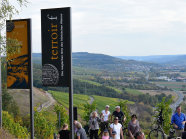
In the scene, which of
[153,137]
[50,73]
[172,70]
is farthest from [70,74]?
[172,70]

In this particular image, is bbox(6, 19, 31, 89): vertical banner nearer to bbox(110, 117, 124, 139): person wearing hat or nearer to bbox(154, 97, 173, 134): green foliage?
bbox(110, 117, 124, 139): person wearing hat

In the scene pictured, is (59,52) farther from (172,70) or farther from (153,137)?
(172,70)

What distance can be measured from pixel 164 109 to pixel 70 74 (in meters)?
5.73

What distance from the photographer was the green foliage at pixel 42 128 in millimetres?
14297

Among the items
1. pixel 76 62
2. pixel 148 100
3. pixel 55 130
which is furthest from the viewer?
pixel 76 62

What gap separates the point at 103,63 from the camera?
102 meters

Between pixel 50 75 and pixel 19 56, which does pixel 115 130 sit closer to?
pixel 50 75

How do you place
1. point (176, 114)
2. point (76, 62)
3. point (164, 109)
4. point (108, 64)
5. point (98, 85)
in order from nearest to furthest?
point (176, 114)
point (164, 109)
point (98, 85)
point (76, 62)
point (108, 64)

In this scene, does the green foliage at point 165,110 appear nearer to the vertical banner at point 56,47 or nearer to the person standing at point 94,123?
Answer: the person standing at point 94,123

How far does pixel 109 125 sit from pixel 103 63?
3532 inches

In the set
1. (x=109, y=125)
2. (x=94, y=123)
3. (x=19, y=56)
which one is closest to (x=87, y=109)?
(x=109, y=125)

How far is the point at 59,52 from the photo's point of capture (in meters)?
9.43

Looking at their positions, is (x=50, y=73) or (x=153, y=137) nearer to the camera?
(x=50, y=73)

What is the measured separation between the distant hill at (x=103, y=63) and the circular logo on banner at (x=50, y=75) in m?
78.9
